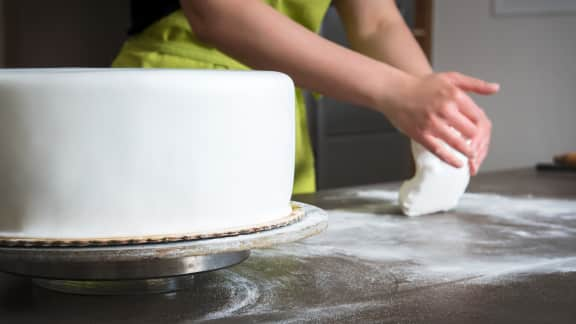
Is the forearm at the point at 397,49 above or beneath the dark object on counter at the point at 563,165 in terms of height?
above

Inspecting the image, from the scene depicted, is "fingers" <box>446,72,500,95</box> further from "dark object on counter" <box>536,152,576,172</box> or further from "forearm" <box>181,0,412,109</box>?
"dark object on counter" <box>536,152,576,172</box>

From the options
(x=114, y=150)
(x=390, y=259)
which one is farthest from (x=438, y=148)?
(x=114, y=150)

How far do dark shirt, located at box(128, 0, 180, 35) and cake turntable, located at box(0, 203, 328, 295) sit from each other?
2.67 ft

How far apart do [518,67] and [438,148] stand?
3007 mm

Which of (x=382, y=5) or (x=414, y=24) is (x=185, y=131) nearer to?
(x=382, y=5)

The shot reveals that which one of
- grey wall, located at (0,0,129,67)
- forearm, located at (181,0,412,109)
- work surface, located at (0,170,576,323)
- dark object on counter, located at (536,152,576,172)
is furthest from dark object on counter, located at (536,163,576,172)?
grey wall, located at (0,0,129,67)

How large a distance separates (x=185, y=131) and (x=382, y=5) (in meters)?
0.96

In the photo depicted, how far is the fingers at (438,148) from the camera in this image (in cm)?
111

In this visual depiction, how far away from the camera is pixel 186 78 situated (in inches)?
25.3

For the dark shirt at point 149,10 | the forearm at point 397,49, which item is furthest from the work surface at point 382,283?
the dark shirt at point 149,10

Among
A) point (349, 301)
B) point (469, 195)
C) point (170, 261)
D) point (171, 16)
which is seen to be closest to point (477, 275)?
point (349, 301)

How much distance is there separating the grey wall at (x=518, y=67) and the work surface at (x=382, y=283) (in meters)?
2.87

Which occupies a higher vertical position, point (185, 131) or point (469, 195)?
point (185, 131)

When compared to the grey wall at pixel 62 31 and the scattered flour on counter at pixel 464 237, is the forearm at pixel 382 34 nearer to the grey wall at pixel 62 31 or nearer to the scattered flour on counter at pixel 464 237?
the scattered flour on counter at pixel 464 237
